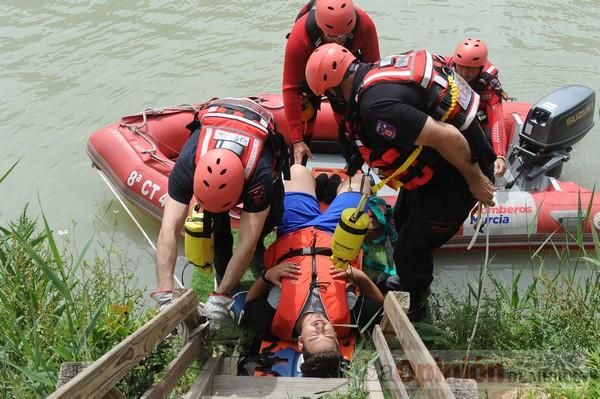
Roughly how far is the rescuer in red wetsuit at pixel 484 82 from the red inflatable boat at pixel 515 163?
1.10 feet

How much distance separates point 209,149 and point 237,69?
3.98 m

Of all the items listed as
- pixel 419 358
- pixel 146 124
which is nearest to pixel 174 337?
pixel 419 358

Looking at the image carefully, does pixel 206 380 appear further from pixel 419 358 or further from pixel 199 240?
pixel 419 358

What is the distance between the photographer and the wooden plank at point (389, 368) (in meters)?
2.15

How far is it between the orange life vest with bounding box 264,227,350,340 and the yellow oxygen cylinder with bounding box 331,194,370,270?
187 millimetres

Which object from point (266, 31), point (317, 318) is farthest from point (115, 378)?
point (266, 31)

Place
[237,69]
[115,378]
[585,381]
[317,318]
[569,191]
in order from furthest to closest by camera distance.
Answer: [237,69]
[569,191]
[317,318]
[585,381]
[115,378]

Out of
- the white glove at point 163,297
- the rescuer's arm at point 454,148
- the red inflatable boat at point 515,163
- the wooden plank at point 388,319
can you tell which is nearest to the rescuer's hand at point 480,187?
the rescuer's arm at point 454,148

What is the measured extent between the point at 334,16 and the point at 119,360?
242cm

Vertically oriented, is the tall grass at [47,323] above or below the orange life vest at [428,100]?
below

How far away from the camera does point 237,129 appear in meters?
2.96

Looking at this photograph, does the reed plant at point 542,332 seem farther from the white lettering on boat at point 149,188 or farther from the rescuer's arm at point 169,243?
the white lettering on boat at point 149,188

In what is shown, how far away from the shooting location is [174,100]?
618 cm

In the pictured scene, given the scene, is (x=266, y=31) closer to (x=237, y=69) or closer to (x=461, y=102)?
(x=237, y=69)
